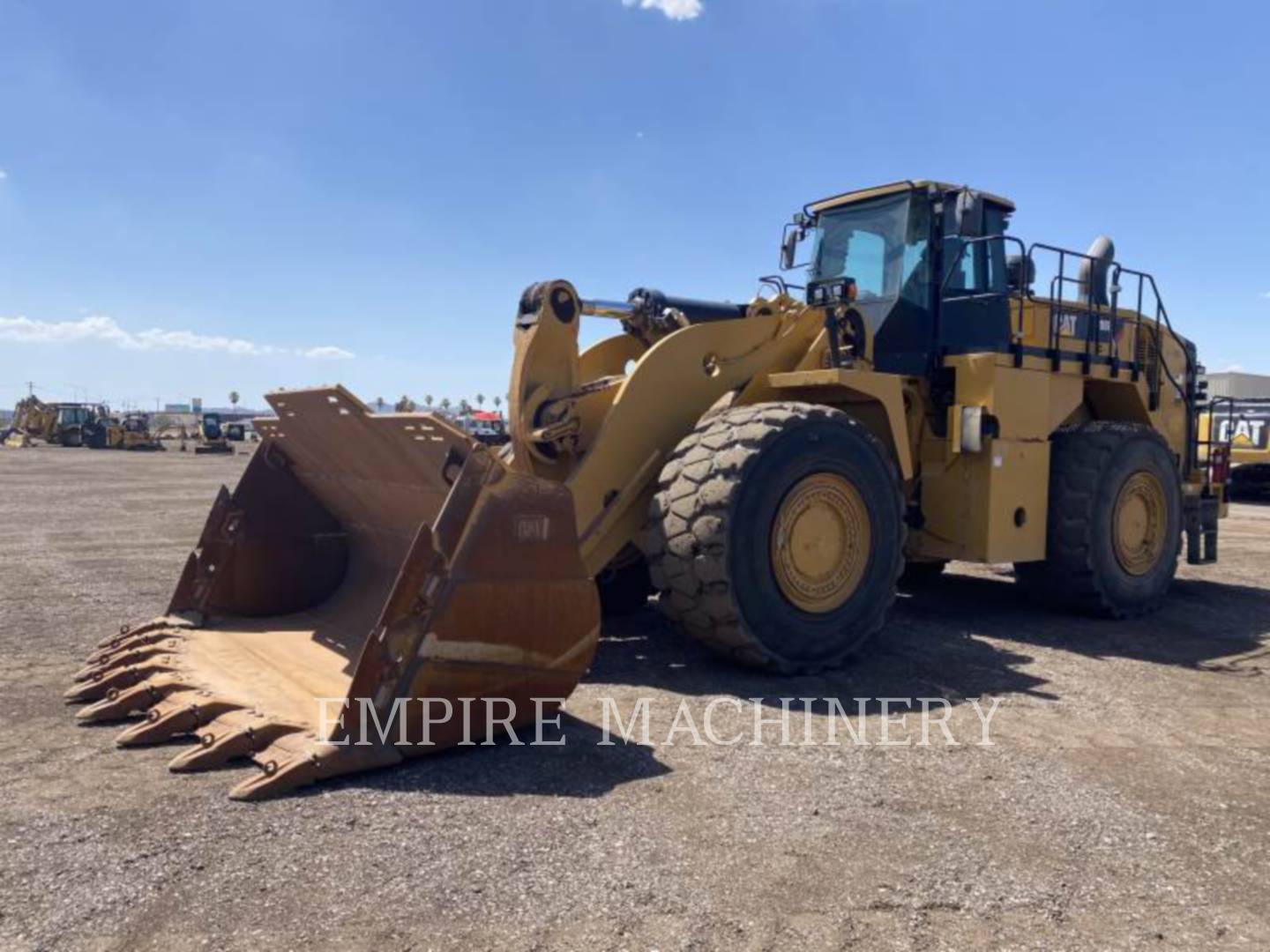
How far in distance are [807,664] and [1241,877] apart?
2.47 meters

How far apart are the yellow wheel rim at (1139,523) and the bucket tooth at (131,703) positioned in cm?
658

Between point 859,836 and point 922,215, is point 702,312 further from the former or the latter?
point 859,836

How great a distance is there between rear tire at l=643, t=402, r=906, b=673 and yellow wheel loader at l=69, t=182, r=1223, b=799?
2cm

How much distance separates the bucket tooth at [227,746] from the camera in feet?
12.6

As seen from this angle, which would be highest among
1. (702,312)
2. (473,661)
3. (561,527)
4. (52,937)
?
(702,312)

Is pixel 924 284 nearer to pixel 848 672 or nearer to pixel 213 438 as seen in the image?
pixel 848 672

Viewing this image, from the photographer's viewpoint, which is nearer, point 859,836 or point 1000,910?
point 1000,910

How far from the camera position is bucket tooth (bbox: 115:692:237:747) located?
412 cm

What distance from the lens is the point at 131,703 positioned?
451 centimetres

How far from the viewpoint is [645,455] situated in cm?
577

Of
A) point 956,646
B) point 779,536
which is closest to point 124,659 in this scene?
point 779,536

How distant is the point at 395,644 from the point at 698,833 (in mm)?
1335

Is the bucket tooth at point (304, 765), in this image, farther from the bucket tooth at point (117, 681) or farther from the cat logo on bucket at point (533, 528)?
the bucket tooth at point (117, 681)

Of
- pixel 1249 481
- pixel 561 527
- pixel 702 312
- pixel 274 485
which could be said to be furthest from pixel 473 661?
pixel 1249 481
